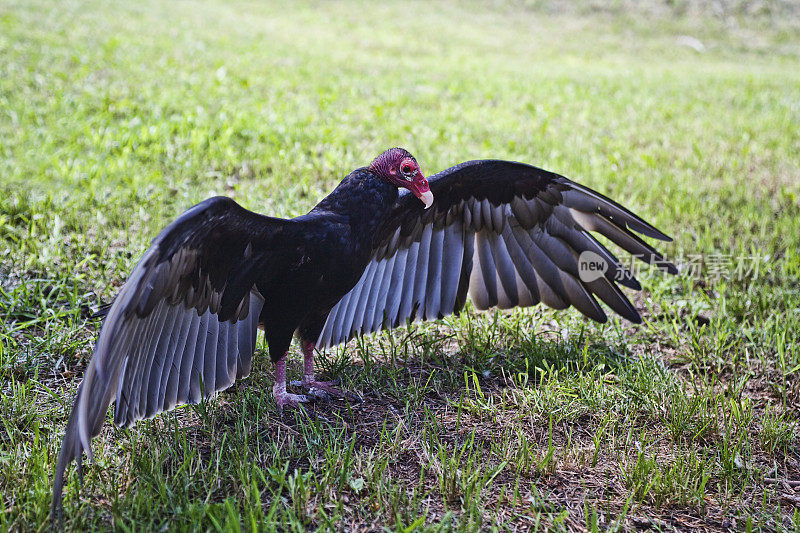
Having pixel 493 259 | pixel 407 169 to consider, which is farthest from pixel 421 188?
pixel 493 259

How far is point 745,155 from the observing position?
7.03 meters

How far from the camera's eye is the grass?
2.47 meters

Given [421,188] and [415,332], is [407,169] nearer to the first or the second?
[421,188]

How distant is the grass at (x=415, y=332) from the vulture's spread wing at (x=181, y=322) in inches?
8.4

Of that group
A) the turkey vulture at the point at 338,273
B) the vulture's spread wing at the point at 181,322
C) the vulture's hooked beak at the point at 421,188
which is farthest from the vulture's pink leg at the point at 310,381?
the vulture's hooked beak at the point at 421,188

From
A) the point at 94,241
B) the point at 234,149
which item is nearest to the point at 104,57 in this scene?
the point at 234,149

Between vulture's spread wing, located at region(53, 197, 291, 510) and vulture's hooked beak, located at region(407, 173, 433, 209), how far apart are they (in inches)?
23.0

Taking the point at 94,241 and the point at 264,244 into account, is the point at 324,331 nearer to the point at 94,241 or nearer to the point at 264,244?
the point at 264,244

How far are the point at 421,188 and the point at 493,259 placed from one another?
90 centimetres

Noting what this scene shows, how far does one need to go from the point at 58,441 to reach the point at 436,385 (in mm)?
1655

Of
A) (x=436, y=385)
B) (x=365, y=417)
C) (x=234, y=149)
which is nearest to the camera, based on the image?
(x=365, y=417)

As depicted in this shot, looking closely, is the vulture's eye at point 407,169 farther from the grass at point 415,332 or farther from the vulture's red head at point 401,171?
the grass at point 415,332

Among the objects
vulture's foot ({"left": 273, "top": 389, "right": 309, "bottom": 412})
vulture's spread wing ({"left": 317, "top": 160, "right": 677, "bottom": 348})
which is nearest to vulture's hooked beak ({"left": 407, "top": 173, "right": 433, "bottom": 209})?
vulture's spread wing ({"left": 317, "top": 160, "right": 677, "bottom": 348})

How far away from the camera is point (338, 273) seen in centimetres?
275
